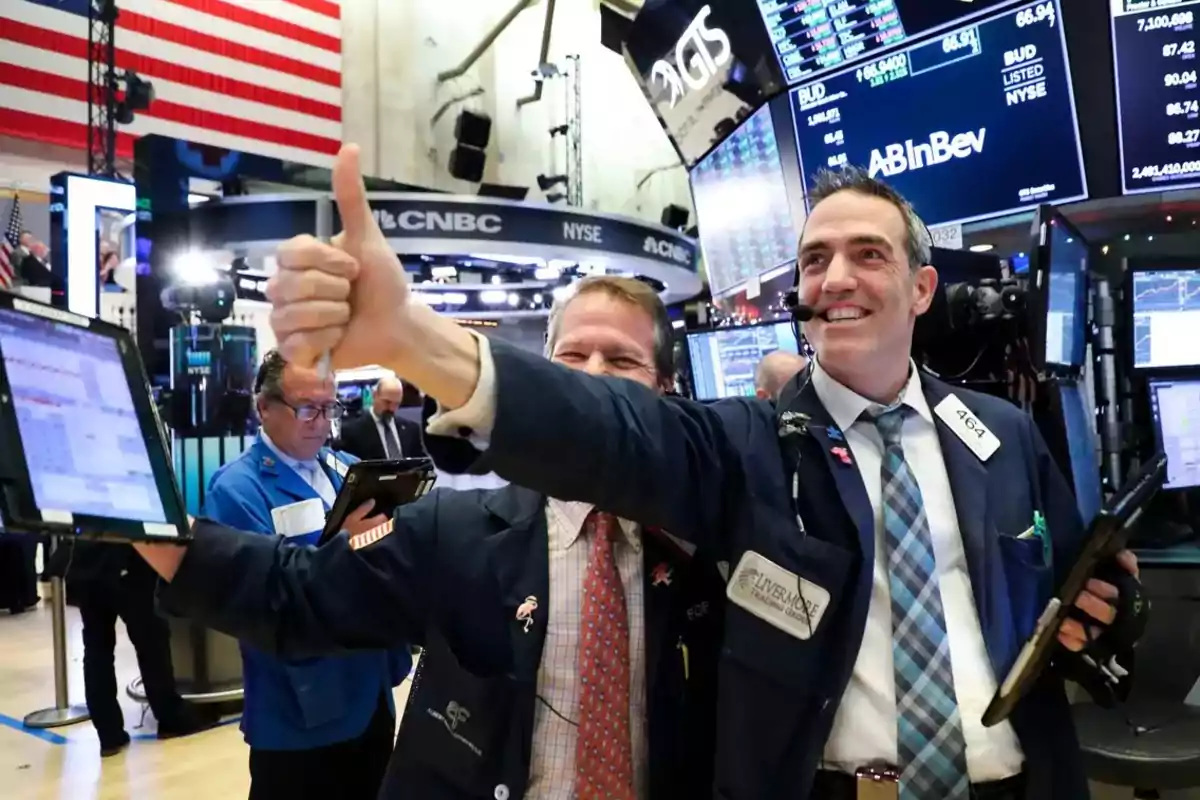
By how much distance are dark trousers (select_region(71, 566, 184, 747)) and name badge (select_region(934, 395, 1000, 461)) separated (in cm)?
422

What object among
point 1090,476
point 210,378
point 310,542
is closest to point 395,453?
point 210,378

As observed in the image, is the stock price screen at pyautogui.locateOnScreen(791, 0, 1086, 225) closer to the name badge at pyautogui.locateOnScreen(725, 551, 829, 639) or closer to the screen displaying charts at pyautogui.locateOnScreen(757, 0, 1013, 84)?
the screen displaying charts at pyautogui.locateOnScreen(757, 0, 1013, 84)

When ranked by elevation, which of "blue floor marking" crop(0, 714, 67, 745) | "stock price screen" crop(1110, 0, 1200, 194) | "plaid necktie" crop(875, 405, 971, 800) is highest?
"stock price screen" crop(1110, 0, 1200, 194)

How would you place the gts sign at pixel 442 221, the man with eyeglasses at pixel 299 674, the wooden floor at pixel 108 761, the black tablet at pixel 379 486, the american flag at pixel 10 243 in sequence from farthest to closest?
the american flag at pixel 10 243 < the gts sign at pixel 442 221 < the wooden floor at pixel 108 761 < the man with eyeglasses at pixel 299 674 < the black tablet at pixel 379 486

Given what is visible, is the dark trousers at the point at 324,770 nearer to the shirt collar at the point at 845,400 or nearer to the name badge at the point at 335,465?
the name badge at the point at 335,465

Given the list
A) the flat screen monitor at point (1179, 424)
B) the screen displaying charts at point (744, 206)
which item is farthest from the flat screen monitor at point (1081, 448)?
the screen displaying charts at point (744, 206)

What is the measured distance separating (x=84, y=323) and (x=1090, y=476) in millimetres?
3026

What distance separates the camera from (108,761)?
4602 mm

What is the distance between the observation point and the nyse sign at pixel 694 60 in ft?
18.5

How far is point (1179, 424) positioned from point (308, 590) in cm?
310

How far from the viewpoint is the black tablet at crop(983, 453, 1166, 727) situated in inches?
50.8

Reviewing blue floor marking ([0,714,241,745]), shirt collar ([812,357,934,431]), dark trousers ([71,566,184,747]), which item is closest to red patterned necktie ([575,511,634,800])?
shirt collar ([812,357,934,431])

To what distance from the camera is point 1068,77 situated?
154 inches

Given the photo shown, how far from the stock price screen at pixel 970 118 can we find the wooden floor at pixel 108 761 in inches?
152
